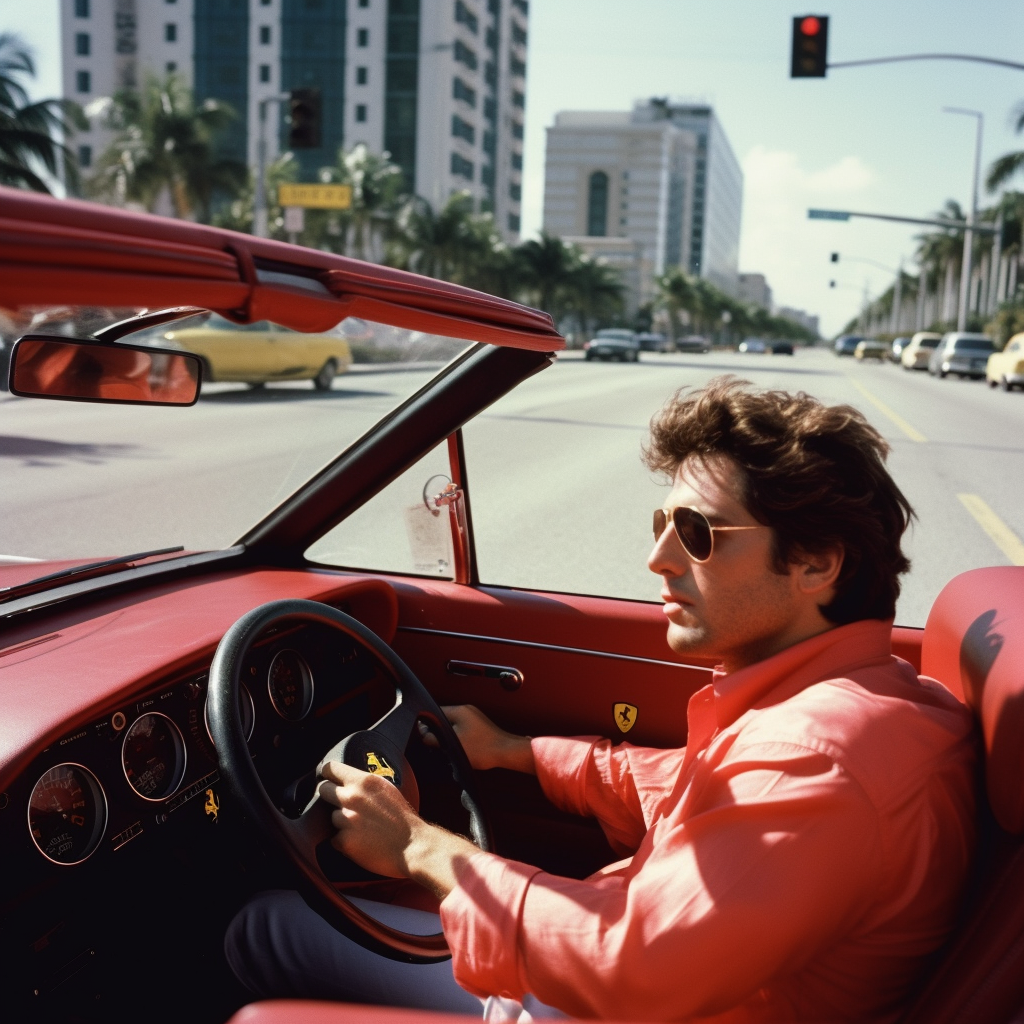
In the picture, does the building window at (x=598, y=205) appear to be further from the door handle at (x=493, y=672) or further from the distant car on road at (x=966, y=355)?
the door handle at (x=493, y=672)

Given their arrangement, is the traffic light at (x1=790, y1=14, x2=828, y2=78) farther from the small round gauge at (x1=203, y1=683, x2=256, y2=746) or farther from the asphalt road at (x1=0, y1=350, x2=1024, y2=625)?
the small round gauge at (x1=203, y1=683, x2=256, y2=746)

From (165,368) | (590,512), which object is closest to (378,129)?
(590,512)

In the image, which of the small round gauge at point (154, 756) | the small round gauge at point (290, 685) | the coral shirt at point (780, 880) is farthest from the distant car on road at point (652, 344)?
the coral shirt at point (780, 880)

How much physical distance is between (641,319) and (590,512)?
99.8 metres

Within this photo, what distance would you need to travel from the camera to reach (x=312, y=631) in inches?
100.0

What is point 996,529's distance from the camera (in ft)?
24.9

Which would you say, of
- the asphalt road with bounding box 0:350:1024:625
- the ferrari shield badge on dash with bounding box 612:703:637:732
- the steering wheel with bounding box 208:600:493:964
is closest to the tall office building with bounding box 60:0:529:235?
the asphalt road with bounding box 0:350:1024:625

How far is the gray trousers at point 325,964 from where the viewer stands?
194 centimetres

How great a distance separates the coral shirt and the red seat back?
45 millimetres

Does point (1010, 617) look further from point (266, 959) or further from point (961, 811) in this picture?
point (266, 959)

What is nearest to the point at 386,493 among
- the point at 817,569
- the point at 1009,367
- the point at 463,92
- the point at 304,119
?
the point at 817,569

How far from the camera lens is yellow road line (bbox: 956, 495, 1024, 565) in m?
6.71

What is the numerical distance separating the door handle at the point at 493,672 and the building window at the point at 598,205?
547ft

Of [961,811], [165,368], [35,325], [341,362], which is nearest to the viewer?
[961,811]
